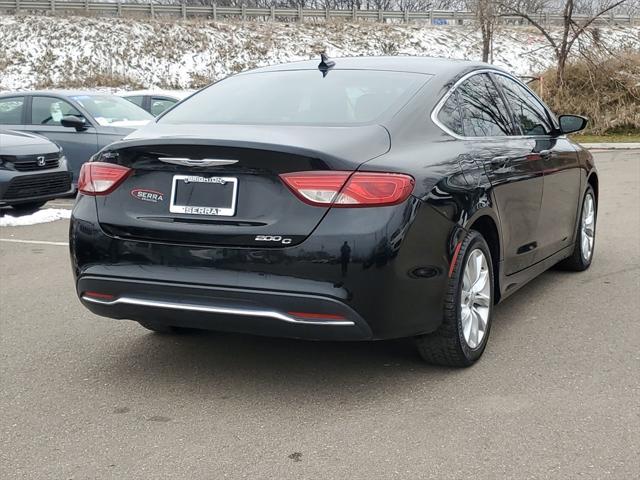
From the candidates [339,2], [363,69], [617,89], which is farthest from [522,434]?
[339,2]

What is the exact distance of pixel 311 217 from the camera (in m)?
3.25

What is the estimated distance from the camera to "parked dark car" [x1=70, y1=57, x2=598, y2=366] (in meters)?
3.26

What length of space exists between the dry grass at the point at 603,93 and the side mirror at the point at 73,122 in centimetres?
1481

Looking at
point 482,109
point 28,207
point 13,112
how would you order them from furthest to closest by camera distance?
point 13,112
point 28,207
point 482,109

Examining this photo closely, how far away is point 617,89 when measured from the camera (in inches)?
859

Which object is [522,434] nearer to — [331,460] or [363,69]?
[331,460]

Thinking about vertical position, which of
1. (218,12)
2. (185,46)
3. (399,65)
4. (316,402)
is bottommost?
(316,402)

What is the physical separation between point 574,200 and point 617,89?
18.0 m

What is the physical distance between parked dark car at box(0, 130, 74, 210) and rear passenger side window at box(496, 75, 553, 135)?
5983 mm

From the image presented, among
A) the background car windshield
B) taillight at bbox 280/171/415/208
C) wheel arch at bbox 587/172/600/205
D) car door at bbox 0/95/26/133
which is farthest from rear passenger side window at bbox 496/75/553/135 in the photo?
car door at bbox 0/95/26/133

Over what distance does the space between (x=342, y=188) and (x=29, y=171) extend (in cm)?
673

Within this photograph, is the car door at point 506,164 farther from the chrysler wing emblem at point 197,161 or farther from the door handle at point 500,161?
the chrysler wing emblem at point 197,161

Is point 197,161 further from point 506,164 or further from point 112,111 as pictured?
point 112,111

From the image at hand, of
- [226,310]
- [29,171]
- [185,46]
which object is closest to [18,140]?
[29,171]
